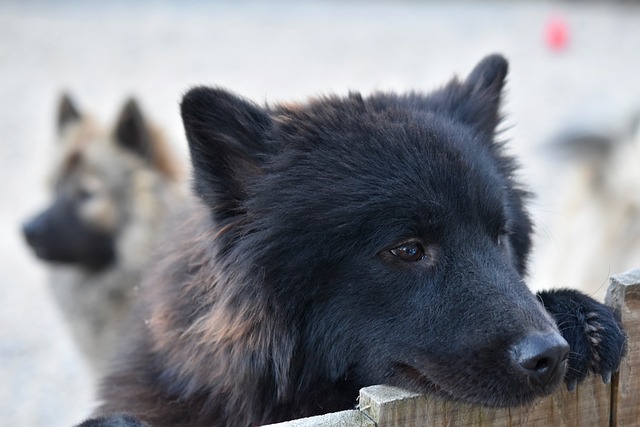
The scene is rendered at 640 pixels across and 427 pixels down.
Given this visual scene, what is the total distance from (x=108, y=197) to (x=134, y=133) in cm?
56

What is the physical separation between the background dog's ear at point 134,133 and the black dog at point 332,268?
388 centimetres

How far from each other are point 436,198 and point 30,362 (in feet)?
21.2

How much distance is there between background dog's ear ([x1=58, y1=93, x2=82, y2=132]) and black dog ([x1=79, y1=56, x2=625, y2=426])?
448 cm

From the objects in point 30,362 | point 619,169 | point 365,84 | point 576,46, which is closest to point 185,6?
point 365,84

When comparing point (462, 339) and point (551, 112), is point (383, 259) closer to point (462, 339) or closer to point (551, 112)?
point (462, 339)

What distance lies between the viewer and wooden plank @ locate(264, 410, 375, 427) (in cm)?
217

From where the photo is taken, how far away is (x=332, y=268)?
9.49 feet

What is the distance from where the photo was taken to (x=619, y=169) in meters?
6.81

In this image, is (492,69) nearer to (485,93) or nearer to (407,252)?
(485,93)

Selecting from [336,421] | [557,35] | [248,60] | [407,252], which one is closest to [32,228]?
[407,252]

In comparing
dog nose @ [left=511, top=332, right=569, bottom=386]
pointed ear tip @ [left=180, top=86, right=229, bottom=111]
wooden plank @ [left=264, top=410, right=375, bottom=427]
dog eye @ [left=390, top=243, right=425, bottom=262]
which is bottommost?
wooden plank @ [left=264, top=410, right=375, bottom=427]

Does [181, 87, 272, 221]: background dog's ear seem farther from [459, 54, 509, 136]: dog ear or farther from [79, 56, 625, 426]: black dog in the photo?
[459, 54, 509, 136]: dog ear

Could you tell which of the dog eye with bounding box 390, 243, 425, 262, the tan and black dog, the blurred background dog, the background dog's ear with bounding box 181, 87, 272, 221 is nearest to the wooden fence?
the dog eye with bounding box 390, 243, 425, 262

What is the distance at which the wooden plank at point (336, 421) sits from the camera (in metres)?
2.17
